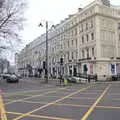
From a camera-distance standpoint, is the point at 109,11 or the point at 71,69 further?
the point at 71,69

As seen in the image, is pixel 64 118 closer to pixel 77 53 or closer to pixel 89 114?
pixel 89 114

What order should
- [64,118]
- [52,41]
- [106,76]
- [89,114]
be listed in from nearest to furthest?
[64,118]
[89,114]
[106,76]
[52,41]

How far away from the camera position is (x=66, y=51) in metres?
92.2

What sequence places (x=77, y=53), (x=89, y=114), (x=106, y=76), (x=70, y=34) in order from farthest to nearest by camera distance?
(x=70, y=34) < (x=77, y=53) < (x=106, y=76) < (x=89, y=114)

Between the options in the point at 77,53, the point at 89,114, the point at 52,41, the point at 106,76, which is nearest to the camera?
the point at 89,114

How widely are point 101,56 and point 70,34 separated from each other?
62.5ft

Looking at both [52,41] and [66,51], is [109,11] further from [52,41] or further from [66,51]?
[52,41]

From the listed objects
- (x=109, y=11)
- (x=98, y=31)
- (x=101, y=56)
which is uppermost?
→ (x=109, y=11)

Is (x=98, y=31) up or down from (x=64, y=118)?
up

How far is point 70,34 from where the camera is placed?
89812mm

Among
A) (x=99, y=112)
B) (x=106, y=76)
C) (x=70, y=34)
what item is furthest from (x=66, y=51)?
(x=99, y=112)

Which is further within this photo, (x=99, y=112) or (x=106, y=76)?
(x=106, y=76)

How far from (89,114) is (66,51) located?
261ft

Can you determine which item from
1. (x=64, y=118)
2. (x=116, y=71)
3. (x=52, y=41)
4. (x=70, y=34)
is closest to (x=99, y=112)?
(x=64, y=118)
